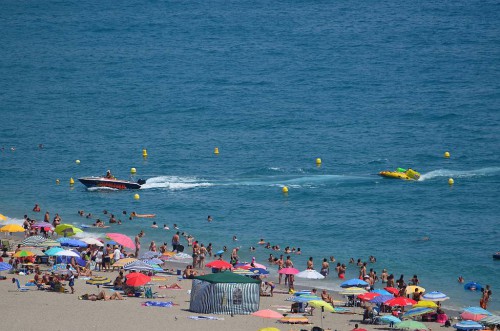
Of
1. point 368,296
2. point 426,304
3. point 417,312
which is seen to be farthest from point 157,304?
point 426,304

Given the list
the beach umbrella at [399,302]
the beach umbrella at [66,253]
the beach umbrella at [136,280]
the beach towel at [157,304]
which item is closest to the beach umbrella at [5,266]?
the beach umbrella at [66,253]

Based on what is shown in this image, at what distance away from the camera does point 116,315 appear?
30.6 metres

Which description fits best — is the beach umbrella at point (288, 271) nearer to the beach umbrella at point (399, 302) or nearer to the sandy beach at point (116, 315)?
the sandy beach at point (116, 315)

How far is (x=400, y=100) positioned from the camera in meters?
86.2

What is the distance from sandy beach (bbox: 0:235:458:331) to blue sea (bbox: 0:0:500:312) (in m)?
7.99

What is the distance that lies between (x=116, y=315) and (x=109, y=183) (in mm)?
29762

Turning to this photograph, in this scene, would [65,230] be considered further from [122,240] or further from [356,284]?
[356,284]

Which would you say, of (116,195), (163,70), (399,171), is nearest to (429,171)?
(399,171)

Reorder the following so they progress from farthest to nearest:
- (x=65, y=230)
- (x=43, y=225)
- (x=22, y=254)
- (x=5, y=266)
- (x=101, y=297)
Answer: (x=43, y=225), (x=65, y=230), (x=22, y=254), (x=5, y=266), (x=101, y=297)

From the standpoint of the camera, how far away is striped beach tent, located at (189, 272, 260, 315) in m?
31.9

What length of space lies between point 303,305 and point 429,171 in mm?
33082

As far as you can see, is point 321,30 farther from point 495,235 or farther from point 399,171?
point 495,235

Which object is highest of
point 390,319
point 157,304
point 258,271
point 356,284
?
point 258,271

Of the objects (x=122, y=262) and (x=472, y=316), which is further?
(x=122, y=262)
